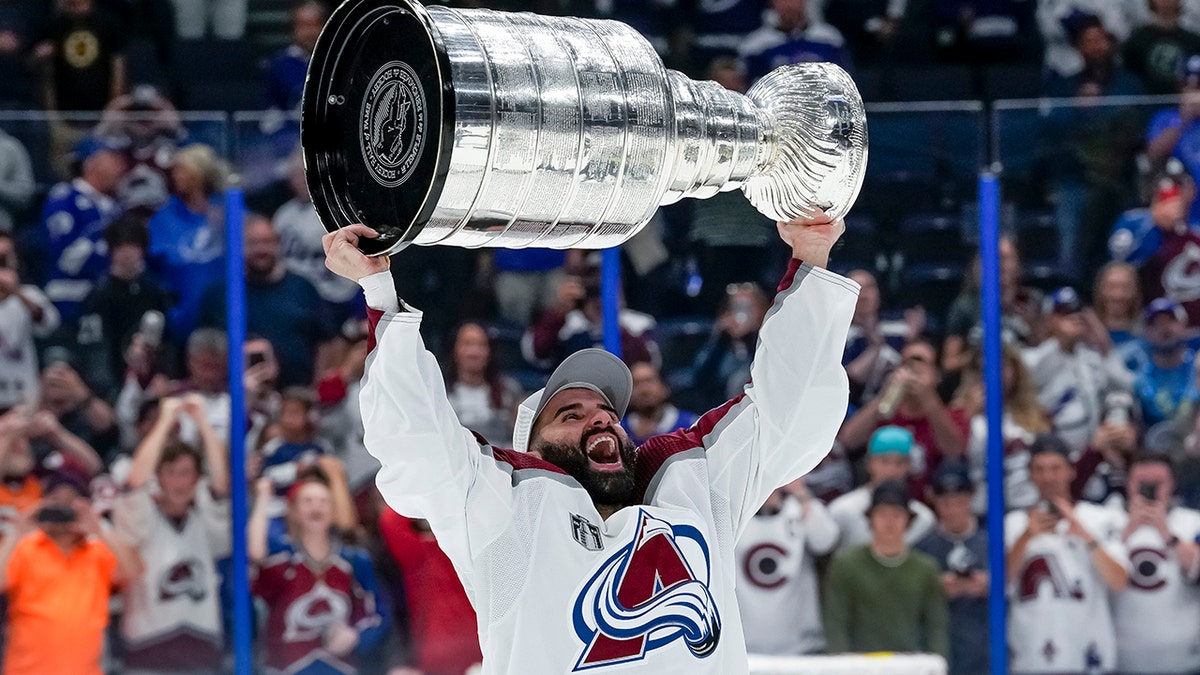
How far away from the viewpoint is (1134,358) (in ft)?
16.2

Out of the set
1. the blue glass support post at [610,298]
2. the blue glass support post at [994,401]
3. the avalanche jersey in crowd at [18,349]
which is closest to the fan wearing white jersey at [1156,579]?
the blue glass support post at [994,401]

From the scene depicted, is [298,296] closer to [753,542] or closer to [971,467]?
[753,542]

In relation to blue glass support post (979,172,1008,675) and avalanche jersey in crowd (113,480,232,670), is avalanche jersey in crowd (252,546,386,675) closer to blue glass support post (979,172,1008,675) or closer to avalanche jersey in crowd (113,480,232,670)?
avalanche jersey in crowd (113,480,232,670)

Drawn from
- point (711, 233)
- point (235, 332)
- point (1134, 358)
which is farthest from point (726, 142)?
point (1134, 358)

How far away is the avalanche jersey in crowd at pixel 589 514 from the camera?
2719 mm

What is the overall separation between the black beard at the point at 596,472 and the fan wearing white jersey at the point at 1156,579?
8.10ft

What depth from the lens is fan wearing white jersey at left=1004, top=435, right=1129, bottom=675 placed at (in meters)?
4.83

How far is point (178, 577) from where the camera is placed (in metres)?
4.62

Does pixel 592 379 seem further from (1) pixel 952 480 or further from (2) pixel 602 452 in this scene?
(1) pixel 952 480

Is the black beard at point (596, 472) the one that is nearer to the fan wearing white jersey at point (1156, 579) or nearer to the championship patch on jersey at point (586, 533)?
the championship patch on jersey at point (586, 533)

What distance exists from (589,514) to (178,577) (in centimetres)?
215

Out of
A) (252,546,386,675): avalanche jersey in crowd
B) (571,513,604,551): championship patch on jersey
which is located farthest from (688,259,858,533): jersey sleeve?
(252,546,386,675): avalanche jersey in crowd

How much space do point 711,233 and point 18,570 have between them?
225 centimetres

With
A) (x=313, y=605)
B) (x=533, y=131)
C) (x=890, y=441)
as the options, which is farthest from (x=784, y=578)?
(x=533, y=131)
